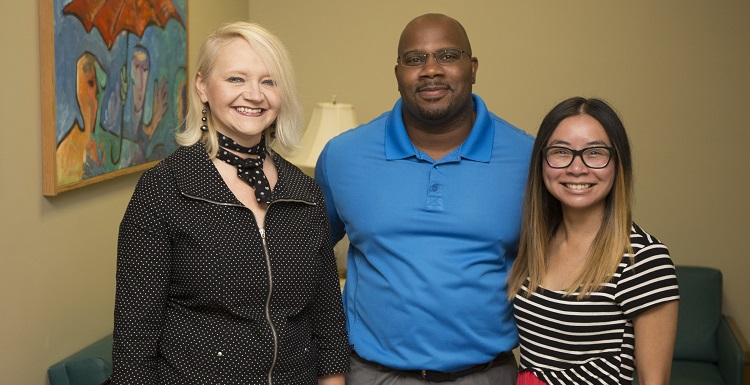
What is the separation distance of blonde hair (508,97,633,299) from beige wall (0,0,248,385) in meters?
1.48

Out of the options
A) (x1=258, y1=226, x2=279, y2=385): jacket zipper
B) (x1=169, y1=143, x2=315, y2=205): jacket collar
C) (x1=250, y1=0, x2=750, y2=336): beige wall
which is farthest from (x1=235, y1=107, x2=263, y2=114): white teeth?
(x1=250, y1=0, x2=750, y2=336): beige wall

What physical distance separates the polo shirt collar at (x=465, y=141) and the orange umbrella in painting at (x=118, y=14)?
119 centimetres

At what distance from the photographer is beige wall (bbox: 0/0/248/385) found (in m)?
2.54

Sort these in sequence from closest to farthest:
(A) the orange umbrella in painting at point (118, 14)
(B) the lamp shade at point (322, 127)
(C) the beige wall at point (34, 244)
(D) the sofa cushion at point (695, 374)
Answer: (C) the beige wall at point (34, 244), (A) the orange umbrella in painting at point (118, 14), (D) the sofa cushion at point (695, 374), (B) the lamp shade at point (322, 127)

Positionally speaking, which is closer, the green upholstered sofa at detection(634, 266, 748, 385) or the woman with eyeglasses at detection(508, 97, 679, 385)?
the woman with eyeglasses at detection(508, 97, 679, 385)

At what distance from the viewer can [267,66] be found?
6.12ft

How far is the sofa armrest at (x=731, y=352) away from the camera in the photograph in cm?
401

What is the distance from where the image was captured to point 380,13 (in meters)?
4.68

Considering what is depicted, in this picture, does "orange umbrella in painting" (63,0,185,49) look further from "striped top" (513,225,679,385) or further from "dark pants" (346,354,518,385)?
"striped top" (513,225,679,385)

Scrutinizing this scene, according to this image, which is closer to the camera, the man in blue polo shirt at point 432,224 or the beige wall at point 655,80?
the man in blue polo shirt at point 432,224

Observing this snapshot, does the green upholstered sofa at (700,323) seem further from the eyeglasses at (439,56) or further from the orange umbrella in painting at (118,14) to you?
the orange umbrella in painting at (118,14)

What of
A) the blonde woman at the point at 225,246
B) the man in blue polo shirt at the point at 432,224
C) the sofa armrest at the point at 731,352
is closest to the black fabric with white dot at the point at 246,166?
the blonde woman at the point at 225,246

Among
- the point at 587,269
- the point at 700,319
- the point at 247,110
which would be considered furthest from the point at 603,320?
the point at 700,319

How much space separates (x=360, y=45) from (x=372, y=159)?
2.49 metres
